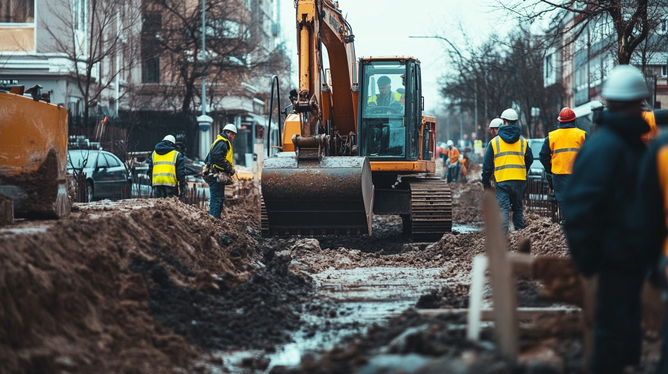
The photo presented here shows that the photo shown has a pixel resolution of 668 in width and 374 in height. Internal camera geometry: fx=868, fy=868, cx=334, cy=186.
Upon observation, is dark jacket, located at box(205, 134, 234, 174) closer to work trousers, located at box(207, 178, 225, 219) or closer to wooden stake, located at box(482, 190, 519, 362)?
work trousers, located at box(207, 178, 225, 219)

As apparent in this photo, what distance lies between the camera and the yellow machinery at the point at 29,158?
9.68m

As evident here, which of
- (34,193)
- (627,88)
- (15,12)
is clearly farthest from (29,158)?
(15,12)

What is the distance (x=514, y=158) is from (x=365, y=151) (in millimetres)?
3105

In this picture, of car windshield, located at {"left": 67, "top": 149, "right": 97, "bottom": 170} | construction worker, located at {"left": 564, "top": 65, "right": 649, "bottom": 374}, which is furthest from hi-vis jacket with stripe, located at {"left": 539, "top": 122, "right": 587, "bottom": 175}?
car windshield, located at {"left": 67, "top": 149, "right": 97, "bottom": 170}

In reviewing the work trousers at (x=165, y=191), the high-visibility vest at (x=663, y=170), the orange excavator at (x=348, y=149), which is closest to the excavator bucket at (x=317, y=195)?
the orange excavator at (x=348, y=149)

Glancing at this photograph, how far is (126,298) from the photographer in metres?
7.29

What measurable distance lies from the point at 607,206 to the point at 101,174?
17.7 m

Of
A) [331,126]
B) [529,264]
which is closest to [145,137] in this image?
[331,126]

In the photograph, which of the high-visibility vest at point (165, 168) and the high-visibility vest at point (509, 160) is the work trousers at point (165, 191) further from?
the high-visibility vest at point (509, 160)

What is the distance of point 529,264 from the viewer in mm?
5348

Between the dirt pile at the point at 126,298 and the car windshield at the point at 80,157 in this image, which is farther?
the car windshield at the point at 80,157

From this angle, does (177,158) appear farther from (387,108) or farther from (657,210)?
(657,210)

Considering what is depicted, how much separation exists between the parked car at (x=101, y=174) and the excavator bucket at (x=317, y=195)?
8290 mm

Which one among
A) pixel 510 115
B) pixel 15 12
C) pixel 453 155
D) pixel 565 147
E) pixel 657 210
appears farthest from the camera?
pixel 453 155
